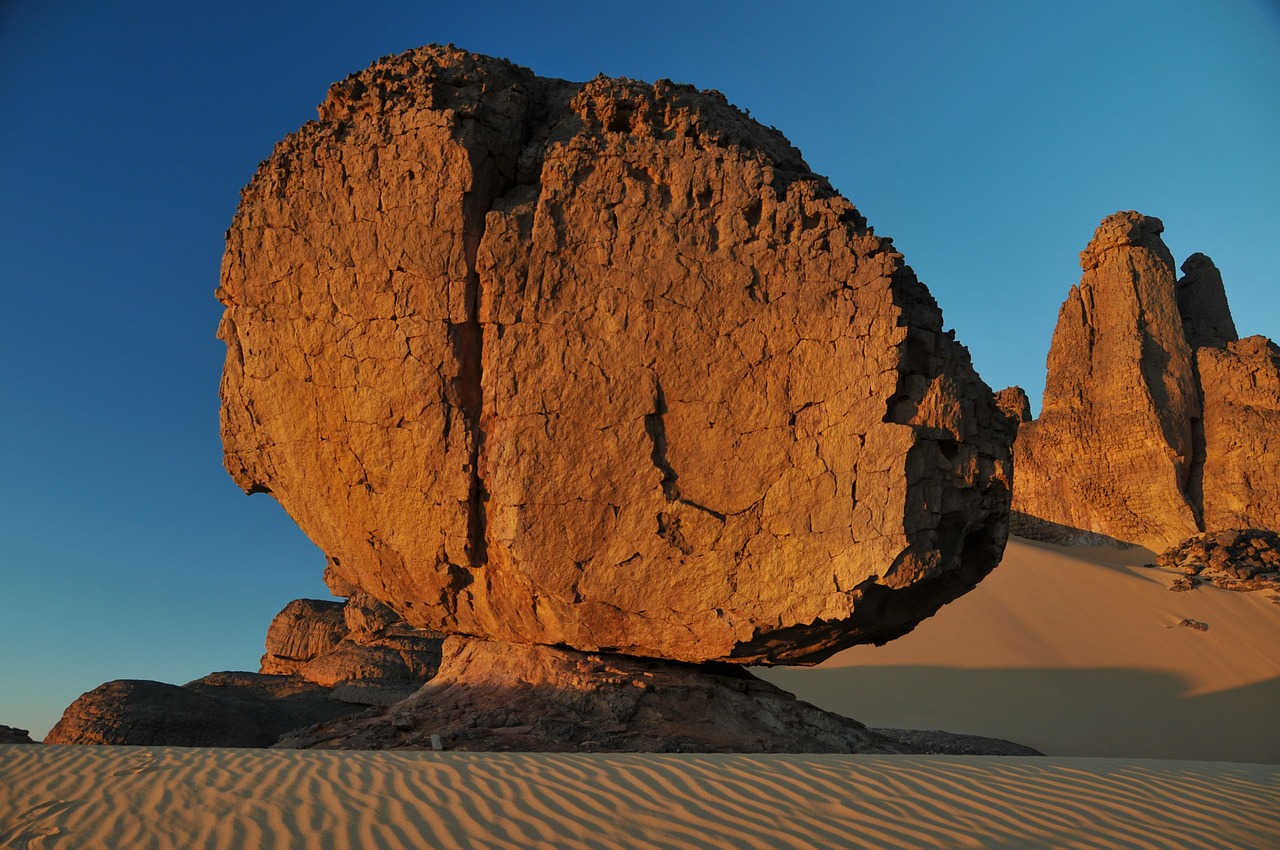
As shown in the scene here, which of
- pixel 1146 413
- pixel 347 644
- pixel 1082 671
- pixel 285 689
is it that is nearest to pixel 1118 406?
pixel 1146 413

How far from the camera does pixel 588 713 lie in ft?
24.1

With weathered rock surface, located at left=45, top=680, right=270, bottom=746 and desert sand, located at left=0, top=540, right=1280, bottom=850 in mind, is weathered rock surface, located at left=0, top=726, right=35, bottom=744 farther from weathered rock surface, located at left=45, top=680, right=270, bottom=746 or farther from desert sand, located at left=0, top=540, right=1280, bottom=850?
desert sand, located at left=0, top=540, right=1280, bottom=850

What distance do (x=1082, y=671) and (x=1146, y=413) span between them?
1492 cm

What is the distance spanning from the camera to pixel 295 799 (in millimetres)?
4816

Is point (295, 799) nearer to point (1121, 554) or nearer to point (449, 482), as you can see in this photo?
point (449, 482)

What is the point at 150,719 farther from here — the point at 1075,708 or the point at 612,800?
the point at 1075,708

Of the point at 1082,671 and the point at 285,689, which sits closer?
the point at 285,689

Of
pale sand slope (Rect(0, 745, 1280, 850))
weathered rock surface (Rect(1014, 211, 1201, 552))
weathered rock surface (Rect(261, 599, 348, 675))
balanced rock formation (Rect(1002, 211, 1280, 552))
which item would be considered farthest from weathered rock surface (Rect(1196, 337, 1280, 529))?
weathered rock surface (Rect(261, 599, 348, 675))

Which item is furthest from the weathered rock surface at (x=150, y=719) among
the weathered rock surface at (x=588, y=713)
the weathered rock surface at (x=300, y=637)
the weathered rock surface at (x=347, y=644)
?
the weathered rock surface at (x=588, y=713)

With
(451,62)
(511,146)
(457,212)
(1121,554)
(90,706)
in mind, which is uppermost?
(451,62)

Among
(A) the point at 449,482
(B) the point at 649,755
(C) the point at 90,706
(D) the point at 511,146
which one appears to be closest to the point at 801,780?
(B) the point at 649,755

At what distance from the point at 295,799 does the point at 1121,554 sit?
94.0ft

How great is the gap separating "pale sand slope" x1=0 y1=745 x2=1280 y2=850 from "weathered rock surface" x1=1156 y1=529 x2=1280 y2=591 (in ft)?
56.8

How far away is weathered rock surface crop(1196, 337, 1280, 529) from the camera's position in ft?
89.5
